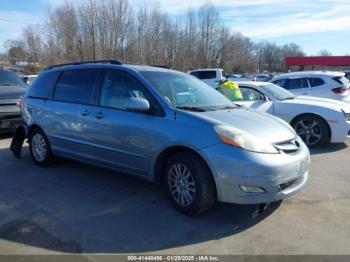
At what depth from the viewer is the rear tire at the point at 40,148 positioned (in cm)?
597

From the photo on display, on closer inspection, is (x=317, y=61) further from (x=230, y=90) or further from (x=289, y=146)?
(x=289, y=146)

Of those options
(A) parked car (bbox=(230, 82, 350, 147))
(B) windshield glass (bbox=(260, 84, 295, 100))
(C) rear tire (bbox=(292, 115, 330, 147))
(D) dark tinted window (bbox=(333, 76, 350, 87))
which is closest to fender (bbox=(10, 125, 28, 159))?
(A) parked car (bbox=(230, 82, 350, 147))

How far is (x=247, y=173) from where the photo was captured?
355cm

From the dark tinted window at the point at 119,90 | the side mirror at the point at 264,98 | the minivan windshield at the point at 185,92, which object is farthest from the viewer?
the side mirror at the point at 264,98

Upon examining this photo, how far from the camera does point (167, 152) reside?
413 cm

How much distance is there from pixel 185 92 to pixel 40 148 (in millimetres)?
2990

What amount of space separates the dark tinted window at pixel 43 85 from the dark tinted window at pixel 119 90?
55.3 inches

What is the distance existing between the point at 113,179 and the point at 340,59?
5854 cm

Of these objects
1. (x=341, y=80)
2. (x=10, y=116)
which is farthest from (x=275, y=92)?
(x=10, y=116)

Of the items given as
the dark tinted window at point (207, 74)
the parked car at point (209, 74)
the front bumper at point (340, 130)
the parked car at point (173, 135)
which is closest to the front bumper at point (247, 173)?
the parked car at point (173, 135)

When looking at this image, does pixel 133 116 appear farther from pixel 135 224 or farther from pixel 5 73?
pixel 5 73

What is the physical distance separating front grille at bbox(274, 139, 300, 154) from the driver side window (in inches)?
163

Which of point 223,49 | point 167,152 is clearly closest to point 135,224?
point 167,152

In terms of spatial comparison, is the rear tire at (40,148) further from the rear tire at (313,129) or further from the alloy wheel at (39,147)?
the rear tire at (313,129)
